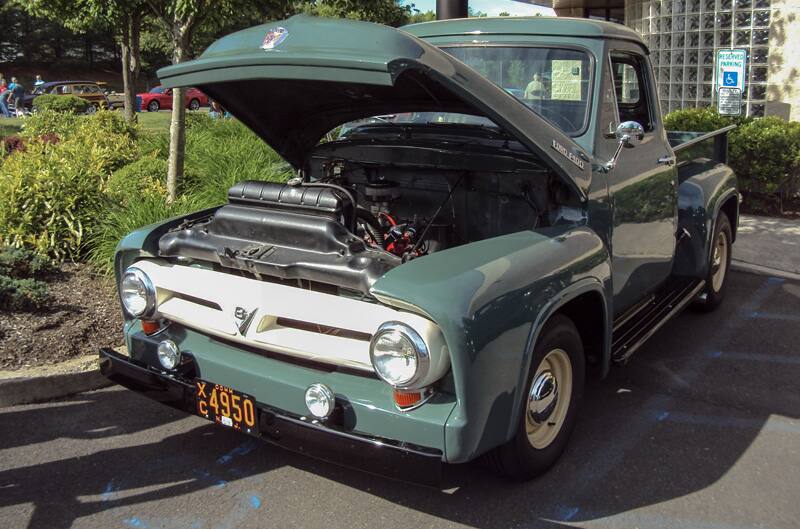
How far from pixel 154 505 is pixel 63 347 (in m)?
1.88

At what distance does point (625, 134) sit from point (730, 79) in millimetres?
5489

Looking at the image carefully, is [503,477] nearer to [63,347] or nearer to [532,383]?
[532,383]

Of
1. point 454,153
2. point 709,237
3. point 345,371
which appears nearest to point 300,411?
point 345,371

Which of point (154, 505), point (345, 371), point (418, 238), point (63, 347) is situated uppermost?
point (418, 238)

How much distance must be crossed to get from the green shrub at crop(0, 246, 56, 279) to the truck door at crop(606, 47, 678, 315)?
4.38 m

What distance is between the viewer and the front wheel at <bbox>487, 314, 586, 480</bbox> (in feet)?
10.8

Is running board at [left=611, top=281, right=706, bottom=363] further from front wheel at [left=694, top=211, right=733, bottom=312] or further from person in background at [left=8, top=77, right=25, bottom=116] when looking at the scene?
person in background at [left=8, top=77, right=25, bottom=116]

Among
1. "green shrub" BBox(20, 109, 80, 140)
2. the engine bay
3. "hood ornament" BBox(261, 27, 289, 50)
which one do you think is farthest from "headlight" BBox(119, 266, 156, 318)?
"green shrub" BBox(20, 109, 80, 140)

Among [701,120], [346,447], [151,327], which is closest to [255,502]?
[346,447]

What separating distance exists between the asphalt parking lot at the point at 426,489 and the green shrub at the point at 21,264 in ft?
5.94

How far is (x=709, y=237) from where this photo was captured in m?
5.45

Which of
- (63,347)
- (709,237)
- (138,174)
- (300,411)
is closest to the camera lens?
(300,411)

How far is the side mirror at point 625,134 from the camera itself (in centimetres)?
406

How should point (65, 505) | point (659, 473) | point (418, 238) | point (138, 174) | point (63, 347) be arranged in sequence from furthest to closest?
point (138, 174)
point (63, 347)
point (418, 238)
point (659, 473)
point (65, 505)
